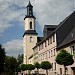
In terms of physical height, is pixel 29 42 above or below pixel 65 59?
above

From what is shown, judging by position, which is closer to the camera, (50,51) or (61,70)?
(61,70)

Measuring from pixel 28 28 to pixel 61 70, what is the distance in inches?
2015

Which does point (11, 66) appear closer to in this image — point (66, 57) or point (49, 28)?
point (49, 28)

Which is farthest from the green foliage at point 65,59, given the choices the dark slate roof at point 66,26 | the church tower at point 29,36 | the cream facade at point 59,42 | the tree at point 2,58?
the church tower at point 29,36

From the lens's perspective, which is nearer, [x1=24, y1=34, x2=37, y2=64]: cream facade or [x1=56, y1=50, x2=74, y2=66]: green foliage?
[x1=56, y1=50, x2=74, y2=66]: green foliage

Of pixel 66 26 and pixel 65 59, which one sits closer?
pixel 65 59

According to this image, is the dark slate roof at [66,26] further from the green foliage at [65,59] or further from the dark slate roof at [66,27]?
the green foliage at [65,59]

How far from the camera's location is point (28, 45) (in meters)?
102

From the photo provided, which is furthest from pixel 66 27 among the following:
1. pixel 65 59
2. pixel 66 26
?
pixel 65 59

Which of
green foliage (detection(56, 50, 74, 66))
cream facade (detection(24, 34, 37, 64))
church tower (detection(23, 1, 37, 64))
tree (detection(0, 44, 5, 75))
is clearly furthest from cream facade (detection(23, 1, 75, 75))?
church tower (detection(23, 1, 37, 64))

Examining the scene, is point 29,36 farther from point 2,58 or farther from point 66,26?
point 2,58

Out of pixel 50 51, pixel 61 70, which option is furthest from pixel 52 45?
pixel 61 70

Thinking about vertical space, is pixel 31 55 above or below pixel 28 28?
below

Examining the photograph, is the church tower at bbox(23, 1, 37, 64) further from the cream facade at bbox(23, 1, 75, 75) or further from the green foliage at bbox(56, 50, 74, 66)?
the green foliage at bbox(56, 50, 74, 66)
